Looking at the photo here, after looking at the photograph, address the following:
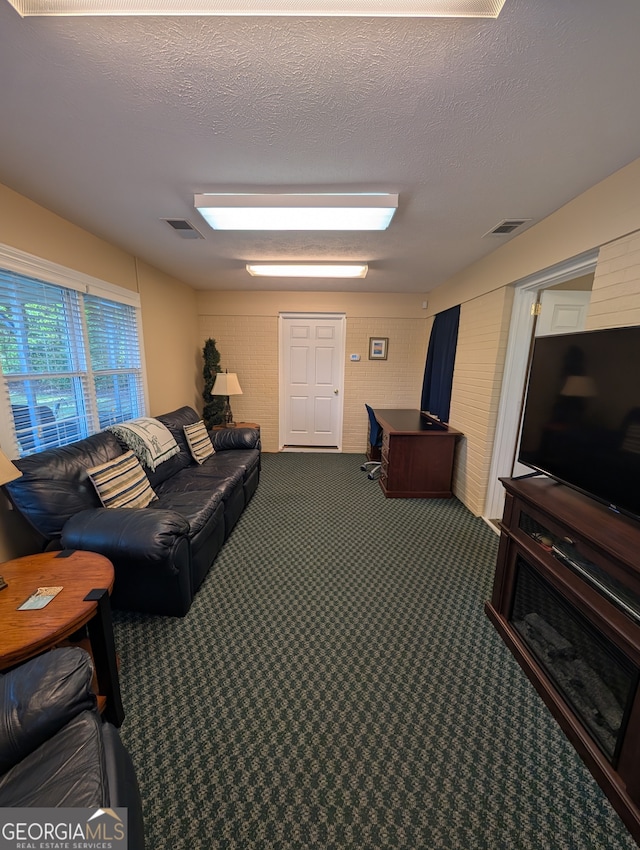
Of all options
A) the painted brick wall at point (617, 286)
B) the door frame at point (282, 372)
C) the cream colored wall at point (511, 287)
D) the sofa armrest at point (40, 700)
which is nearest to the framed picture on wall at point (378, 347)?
the door frame at point (282, 372)

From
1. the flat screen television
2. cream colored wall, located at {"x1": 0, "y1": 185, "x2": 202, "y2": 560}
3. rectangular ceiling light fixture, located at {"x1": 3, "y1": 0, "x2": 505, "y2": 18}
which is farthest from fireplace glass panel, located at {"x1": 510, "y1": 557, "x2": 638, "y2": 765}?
cream colored wall, located at {"x1": 0, "y1": 185, "x2": 202, "y2": 560}

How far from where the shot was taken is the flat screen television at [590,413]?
122cm

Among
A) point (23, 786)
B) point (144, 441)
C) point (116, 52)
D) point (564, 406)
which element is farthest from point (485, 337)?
point (23, 786)

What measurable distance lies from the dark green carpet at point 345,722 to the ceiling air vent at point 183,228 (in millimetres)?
2484

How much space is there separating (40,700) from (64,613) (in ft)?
1.25

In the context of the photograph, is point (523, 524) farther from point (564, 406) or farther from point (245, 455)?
point (245, 455)

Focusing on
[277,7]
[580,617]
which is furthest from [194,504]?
[277,7]

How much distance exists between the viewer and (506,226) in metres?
2.25

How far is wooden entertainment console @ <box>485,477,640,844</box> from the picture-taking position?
3.51ft

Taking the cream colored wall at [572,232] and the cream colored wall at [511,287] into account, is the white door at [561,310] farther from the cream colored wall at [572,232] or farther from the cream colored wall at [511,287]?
the cream colored wall at [572,232]

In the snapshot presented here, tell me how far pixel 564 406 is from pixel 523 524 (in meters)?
0.63

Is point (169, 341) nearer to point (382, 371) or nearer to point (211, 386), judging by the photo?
point (211, 386)

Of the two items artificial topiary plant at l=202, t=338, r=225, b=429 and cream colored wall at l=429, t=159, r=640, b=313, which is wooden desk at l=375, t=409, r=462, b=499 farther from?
artificial topiary plant at l=202, t=338, r=225, b=429

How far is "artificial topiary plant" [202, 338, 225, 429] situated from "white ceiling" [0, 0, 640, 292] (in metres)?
2.42
